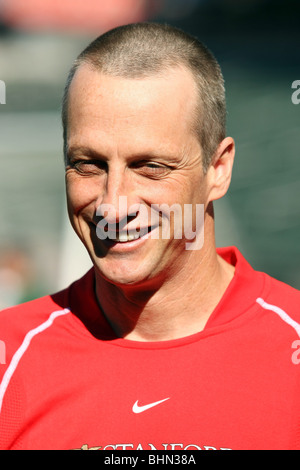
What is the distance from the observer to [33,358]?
230 cm

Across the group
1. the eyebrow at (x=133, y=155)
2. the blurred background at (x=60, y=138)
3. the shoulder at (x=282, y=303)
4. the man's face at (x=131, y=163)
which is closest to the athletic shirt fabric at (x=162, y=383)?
the shoulder at (x=282, y=303)

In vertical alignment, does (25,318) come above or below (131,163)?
below

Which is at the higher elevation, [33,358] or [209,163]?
[209,163]

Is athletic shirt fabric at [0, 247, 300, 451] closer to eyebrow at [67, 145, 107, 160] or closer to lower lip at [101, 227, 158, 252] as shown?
lower lip at [101, 227, 158, 252]

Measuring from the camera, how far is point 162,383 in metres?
2.18

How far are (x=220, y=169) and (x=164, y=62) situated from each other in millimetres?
424

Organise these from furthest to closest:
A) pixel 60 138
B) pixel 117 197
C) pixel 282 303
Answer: pixel 60 138 → pixel 282 303 → pixel 117 197

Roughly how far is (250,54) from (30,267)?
9.25m

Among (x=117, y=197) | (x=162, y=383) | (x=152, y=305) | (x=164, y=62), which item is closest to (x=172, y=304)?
(x=152, y=305)

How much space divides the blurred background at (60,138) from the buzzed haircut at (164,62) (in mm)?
4063

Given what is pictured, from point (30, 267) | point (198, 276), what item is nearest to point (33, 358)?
point (198, 276)

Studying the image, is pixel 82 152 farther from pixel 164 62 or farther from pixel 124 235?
pixel 164 62
